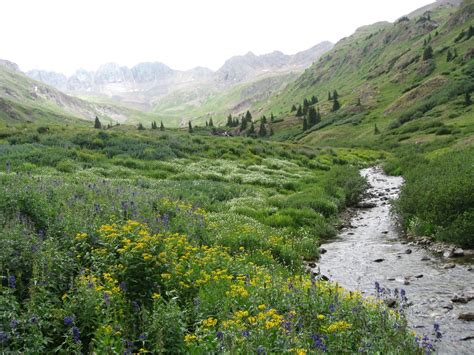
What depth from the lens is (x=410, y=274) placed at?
1249 centimetres

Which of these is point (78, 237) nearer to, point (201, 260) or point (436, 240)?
point (201, 260)

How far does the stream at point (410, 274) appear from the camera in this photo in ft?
28.6

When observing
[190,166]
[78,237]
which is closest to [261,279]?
[78,237]

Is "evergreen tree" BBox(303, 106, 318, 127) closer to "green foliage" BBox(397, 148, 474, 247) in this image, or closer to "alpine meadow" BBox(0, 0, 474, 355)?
"alpine meadow" BBox(0, 0, 474, 355)

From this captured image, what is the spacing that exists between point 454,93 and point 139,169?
8879 cm

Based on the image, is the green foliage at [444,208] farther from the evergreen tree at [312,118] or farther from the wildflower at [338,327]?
the evergreen tree at [312,118]

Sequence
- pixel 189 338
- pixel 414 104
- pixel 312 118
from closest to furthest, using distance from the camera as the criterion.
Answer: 1. pixel 189 338
2. pixel 414 104
3. pixel 312 118

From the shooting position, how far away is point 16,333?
5102 mm

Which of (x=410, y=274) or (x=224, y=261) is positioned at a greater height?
(x=224, y=261)

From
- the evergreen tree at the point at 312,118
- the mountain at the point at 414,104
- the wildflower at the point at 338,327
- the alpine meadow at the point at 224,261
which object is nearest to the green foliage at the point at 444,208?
the alpine meadow at the point at 224,261

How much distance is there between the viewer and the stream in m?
8.70

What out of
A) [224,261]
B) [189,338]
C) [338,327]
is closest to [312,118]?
[224,261]

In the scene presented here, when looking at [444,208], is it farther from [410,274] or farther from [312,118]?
[312,118]

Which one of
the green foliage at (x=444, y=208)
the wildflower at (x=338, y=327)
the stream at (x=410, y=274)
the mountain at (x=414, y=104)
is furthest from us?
the mountain at (x=414, y=104)
